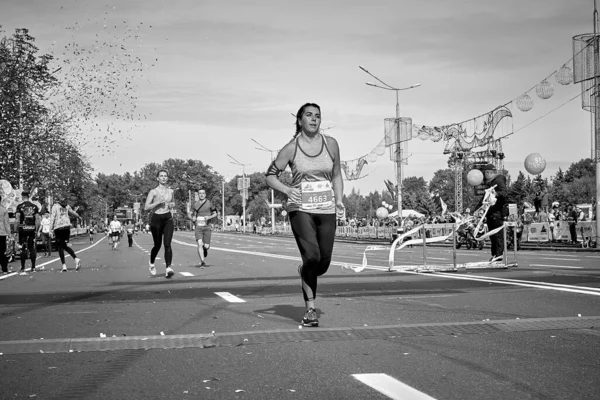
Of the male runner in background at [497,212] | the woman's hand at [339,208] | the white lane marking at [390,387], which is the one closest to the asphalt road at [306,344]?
the white lane marking at [390,387]

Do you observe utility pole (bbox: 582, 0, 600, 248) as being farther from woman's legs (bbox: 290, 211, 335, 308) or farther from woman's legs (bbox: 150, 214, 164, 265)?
woman's legs (bbox: 290, 211, 335, 308)

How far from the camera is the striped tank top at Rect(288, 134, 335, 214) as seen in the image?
705cm

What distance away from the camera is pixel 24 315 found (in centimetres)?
813

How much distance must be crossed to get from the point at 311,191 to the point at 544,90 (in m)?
20.5

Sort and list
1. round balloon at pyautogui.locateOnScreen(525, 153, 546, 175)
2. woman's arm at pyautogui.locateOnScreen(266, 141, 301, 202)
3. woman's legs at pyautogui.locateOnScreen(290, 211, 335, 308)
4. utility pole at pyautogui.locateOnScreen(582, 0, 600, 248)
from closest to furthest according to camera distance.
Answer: woman's legs at pyautogui.locateOnScreen(290, 211, 335, 308), woman's arm at pyautogui.locateOnScreen(266, 141, 301, 202), round balloon at pyautogui.locateOnScreen(525, 153, 546, 175), utility pole at pyautogui.locateOnScreen(582, 0, 600, 248)

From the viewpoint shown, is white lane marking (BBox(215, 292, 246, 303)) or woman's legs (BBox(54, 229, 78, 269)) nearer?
white lane marking (BBox(215, 292, 246, 303))

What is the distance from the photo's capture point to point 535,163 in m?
26.2

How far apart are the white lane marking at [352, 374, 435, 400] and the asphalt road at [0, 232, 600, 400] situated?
1 centimetres

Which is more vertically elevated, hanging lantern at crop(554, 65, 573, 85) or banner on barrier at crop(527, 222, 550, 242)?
hanging lantern at crop(554, 65, 573, 85)

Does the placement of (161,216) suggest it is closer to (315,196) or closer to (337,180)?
(337,180)

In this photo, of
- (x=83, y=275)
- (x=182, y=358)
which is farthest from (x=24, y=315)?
(x=83, y=275)

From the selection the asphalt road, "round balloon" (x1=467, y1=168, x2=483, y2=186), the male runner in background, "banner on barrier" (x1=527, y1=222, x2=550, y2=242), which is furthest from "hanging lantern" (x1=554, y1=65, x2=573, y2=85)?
the asphalt road

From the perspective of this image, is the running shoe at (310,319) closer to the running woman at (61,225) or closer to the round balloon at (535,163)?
the running woman at (61,225)

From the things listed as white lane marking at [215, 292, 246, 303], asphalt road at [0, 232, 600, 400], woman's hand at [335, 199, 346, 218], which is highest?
woman's hand at [335, 199, 346, 218]
